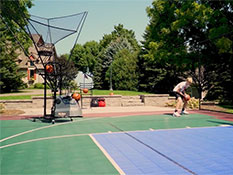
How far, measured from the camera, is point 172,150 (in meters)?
5.79

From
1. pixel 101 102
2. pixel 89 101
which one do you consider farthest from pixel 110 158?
pixel 89 101

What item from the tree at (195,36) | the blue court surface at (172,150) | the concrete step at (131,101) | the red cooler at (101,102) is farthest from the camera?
the tree at (195,36)

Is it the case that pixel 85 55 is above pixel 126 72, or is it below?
above

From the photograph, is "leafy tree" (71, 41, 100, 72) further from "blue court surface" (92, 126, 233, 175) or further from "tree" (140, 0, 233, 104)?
"blue court surface" (92, 126, 233, 175)

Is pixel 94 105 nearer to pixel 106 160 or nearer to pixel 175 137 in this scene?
pixel 175 137

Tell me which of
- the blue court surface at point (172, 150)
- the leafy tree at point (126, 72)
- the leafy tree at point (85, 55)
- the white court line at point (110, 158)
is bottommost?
the white court line at point (110, 158)

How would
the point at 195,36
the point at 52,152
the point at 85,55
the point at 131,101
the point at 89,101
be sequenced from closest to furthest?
the point at 52,152 < the point at 89,101 < the point at 131,101 < the point at 195,36 < the point at 85,55

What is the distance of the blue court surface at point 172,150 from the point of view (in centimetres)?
454

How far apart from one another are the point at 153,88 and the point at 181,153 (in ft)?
85.4

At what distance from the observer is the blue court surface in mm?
4539

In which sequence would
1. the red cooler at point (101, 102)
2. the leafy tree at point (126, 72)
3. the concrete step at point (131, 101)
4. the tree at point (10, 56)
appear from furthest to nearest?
1. the leafy tree at point (126, 72)
2. the tree at point (10, 56)
3. the concrete step at point (131, 101)
4. the red cooler at point (101, 102)

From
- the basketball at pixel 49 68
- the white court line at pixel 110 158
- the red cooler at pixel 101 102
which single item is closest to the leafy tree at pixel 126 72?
the red cooler at pixel 101 102

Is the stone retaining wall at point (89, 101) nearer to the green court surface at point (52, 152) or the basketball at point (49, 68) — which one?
the basketball at point (49, 68)

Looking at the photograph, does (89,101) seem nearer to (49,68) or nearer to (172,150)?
(49,68)
